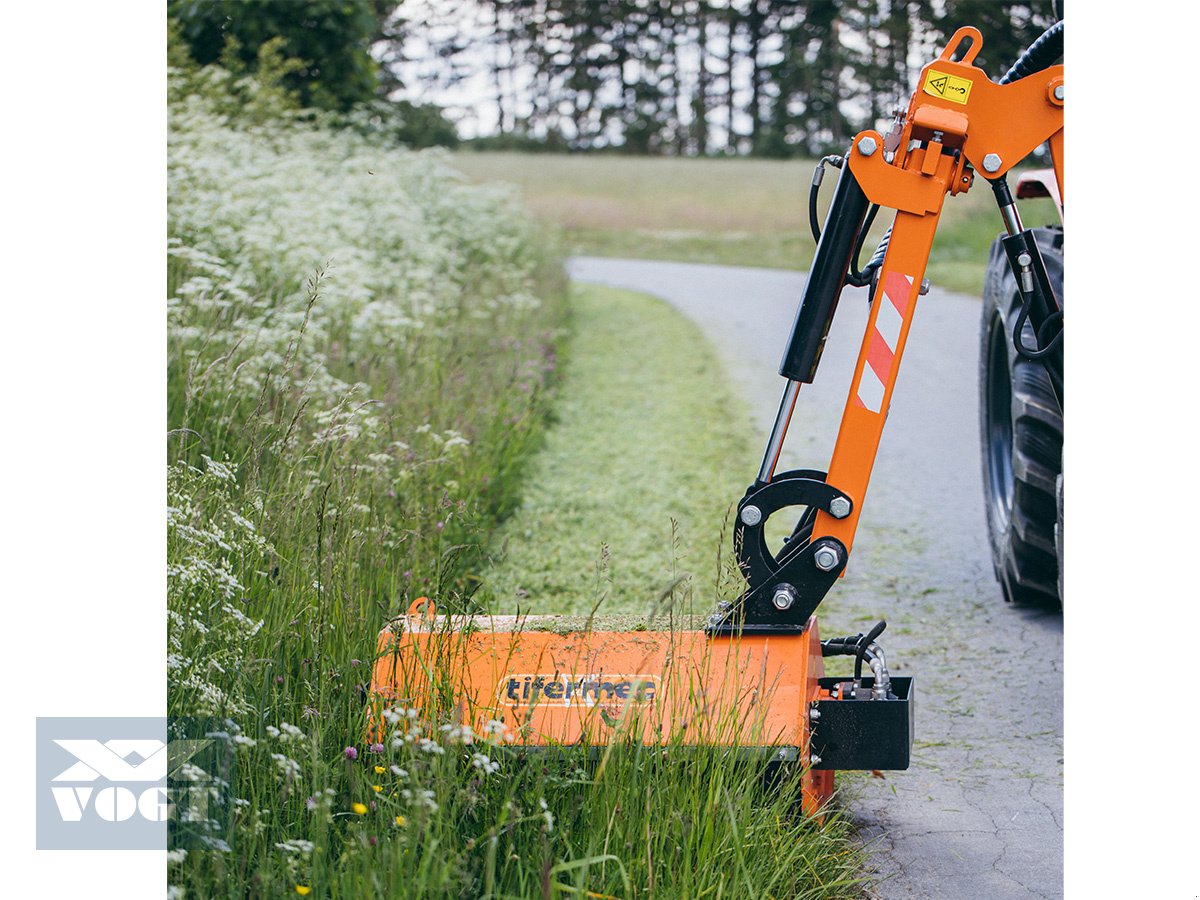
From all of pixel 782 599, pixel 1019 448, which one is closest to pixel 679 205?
pixel 1019 448

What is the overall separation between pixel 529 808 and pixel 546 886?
0.53 metres

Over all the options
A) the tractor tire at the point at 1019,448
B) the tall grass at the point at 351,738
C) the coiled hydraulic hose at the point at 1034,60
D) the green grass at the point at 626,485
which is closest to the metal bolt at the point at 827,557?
the green grass at the point at 626,485

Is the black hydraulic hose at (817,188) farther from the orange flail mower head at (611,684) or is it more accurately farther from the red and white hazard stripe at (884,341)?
the orange flail mower head at (611,684)

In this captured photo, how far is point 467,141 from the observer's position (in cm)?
3212

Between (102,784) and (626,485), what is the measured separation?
15.6ft

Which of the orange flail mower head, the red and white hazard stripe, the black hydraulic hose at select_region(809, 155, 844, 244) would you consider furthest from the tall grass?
the black hydraulic hose at select_region(809, 155, 844, 244)

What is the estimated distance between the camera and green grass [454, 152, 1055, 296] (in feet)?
74.0

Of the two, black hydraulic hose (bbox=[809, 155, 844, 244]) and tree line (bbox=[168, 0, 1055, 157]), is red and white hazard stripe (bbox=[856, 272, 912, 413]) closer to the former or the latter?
black hydraulic hose (bbox=[809, 155, 844, 244])

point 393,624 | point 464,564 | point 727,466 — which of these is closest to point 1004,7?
point 727,466

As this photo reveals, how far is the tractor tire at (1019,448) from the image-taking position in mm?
4173

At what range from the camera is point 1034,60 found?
312 cm

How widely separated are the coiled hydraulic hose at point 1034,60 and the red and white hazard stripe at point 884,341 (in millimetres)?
Result: 92

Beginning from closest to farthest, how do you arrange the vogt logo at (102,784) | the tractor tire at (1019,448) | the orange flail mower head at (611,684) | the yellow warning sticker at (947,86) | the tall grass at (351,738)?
the vogt logo at (102,784), the tall grass at (351,738), the orange flail mower head at (611,684), the yellow warning sticker at (947,86), the tractor tire at (1019,448)

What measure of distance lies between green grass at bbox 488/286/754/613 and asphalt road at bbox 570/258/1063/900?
43 centimetres
